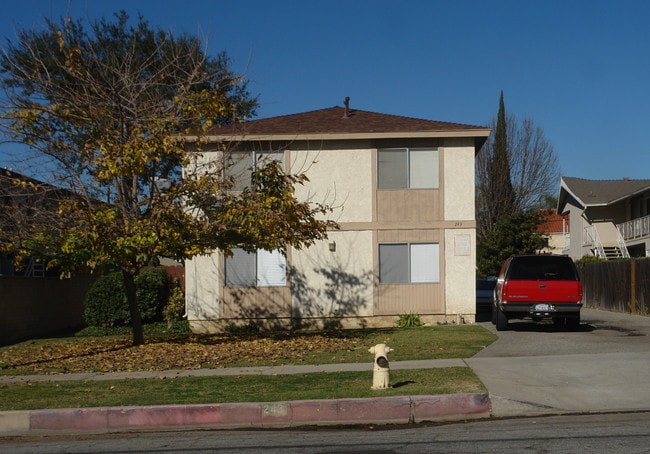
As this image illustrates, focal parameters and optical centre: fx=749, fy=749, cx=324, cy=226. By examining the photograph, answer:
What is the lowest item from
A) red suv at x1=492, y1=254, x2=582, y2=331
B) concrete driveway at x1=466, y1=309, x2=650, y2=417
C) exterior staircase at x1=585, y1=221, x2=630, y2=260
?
concrete driveway at x1=466, y1=309, x2=650, y2=417

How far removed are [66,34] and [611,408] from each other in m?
12.4

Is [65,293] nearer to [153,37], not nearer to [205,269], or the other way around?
[205,269]

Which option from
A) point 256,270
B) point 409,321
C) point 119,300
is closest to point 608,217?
point 409,321

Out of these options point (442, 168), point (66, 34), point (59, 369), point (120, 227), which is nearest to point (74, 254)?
point (120, 227)

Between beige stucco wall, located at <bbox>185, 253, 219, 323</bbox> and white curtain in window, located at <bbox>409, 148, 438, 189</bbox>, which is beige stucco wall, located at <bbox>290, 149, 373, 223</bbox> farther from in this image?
beige stucco wall, located at <bbox>185, 253, 219, 323</bbox>

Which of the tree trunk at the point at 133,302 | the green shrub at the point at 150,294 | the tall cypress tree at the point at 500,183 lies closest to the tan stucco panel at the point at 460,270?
the tree trunk at the point at 133,302

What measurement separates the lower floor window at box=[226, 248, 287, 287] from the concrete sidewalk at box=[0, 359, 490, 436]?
10926 mm

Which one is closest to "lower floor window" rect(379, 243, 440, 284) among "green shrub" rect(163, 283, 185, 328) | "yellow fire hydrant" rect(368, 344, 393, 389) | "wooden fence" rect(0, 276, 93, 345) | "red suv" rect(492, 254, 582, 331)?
"red suv" rect(492, 254, 582, 331)

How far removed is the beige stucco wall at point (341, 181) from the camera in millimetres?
20703

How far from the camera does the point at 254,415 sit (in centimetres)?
973

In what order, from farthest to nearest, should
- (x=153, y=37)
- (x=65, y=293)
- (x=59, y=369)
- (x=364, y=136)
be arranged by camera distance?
(x=153, y=37) → (x=65, y=293) → (x=364, y=136) → (x=59, y=369)

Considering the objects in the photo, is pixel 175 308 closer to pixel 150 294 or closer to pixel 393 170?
pixel 150 294

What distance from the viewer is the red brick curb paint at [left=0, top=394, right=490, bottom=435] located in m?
9.62

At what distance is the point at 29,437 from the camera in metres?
9.50
